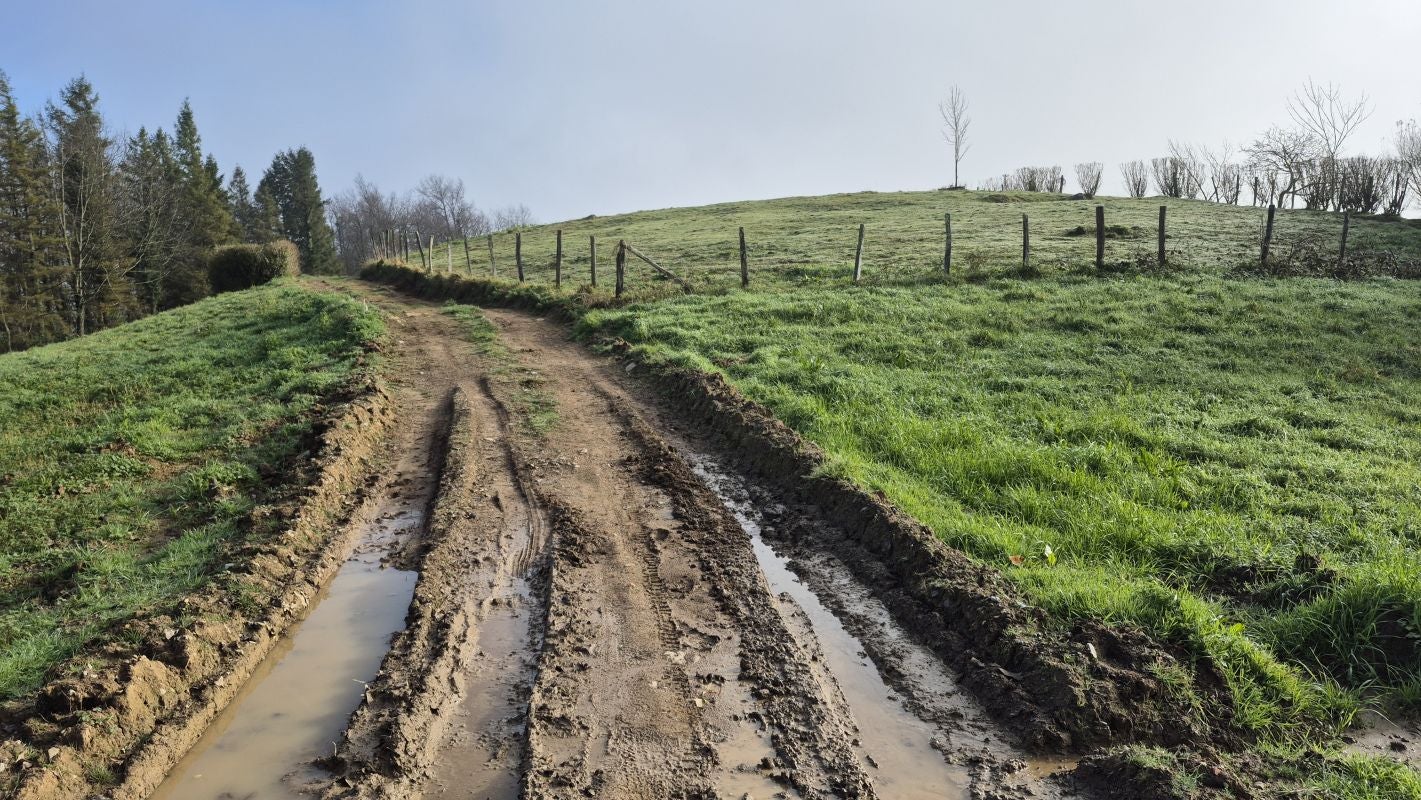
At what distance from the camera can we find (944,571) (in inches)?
231

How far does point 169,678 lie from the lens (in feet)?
15.7

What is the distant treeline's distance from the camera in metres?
35.4

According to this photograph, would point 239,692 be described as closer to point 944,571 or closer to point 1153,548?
point 944,571

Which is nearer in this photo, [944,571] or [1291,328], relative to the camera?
[944,571]

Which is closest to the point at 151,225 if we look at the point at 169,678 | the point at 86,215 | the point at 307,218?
the point at 86,215

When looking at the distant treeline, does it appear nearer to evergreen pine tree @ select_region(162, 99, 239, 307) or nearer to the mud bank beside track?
evergreen pine tree @ select_region(162, 99, 239, 307)

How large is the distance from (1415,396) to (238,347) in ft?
65.3

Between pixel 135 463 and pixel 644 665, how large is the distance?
7.15 m

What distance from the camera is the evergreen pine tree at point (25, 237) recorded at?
3488 cm

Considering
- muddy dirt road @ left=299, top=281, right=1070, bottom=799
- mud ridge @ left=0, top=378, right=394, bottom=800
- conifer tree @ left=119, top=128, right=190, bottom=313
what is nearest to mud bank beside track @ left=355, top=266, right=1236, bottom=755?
muddy dirt road @ left=299, top=281, right=1070, bottom=799

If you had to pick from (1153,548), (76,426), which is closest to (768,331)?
(1153,548)

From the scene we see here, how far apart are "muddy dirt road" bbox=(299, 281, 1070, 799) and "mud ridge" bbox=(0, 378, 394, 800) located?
2.97 ft

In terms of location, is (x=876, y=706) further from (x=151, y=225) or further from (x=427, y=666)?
(x=151, y=225)

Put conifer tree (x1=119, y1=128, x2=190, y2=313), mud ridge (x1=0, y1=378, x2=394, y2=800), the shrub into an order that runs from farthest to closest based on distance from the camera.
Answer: conifer tree (x1=119, y1=128, x2=190, y2=313)
the shrub
mud ridge (x1=0, y1=378, x2=394, y2=800)
